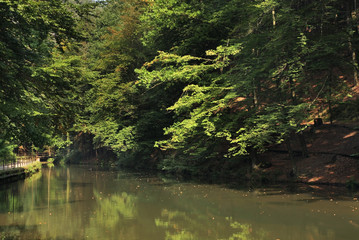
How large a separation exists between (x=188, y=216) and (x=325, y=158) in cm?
1086

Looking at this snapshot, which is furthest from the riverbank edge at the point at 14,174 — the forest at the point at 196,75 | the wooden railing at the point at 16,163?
the forest at the point at 196,75

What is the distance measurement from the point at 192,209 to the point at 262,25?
13035 mm

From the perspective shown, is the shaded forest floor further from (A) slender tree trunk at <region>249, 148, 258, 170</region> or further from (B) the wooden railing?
(B) the wooden railing

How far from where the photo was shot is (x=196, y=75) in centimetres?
2495

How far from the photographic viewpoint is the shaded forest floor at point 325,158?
751 inches

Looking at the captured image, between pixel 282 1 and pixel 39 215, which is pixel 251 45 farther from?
pixel 39 215

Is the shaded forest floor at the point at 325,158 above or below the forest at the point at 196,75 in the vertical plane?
below

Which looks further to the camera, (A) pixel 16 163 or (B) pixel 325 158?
(A) pixel 16 163

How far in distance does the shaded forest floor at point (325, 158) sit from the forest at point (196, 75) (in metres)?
1.00

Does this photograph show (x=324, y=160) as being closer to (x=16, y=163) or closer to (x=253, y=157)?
(x=253, y=157)

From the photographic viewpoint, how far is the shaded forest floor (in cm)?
1908

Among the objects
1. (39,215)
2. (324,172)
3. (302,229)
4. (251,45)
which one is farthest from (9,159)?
(302,229)

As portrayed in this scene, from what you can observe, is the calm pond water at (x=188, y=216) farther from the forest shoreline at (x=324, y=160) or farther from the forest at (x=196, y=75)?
the forest at (x=196, y=75)

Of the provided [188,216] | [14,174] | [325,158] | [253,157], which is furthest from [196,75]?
[14,174]
